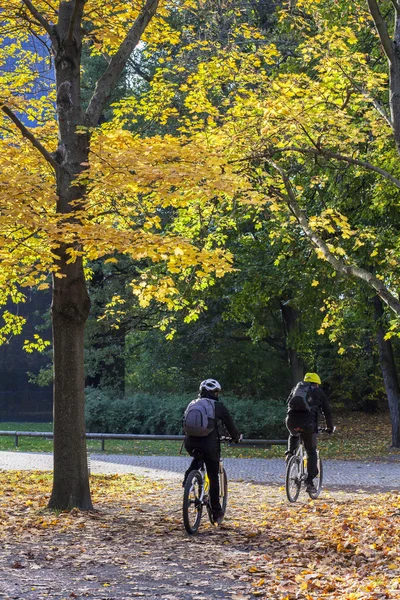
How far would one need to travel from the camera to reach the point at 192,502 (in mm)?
9344

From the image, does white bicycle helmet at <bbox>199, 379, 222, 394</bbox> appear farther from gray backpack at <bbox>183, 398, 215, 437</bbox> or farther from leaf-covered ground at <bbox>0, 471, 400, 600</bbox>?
leaf-covered ground at <bbox>0, 471, 400, 600</bbox>

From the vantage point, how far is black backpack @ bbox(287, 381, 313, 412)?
39.8 feet

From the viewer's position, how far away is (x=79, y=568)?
25.0 feet

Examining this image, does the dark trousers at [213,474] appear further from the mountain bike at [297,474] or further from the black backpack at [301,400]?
the black backpack at [301,400]

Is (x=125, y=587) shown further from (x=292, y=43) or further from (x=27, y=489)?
(x=292, y=43)

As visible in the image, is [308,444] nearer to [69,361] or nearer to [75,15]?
[69,361]

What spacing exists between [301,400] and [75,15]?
598 centimetres

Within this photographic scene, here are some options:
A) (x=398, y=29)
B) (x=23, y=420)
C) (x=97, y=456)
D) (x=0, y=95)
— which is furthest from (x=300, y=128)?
(x=23, y=420)

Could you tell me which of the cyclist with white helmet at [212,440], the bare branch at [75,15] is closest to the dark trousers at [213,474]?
the cyclist with white helmet at [212,440]

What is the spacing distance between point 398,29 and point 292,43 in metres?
13.0

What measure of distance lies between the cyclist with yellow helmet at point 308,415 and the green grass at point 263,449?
944cm

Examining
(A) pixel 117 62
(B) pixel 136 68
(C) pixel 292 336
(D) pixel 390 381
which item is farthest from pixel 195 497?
(B) pixel 136 68

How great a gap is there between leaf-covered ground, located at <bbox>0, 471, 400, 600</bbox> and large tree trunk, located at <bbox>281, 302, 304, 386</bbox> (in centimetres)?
1327

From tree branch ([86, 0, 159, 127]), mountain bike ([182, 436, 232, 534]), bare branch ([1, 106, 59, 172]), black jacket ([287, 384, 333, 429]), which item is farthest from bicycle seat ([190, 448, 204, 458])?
tree branch ([86, 0, 159, 127])
